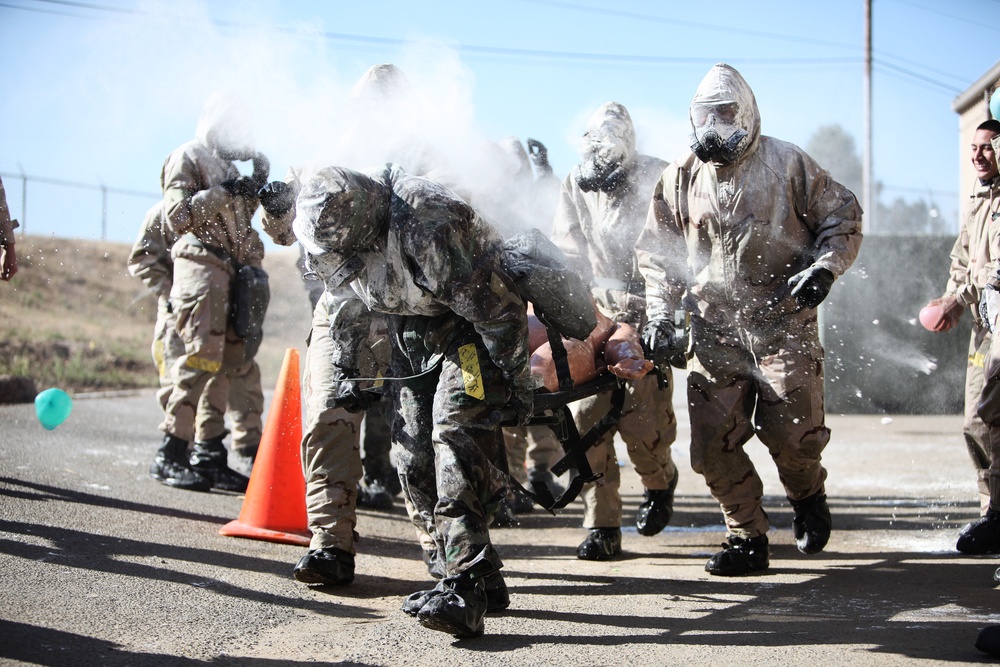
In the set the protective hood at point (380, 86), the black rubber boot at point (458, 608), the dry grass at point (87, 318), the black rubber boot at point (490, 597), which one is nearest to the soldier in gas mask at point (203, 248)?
the protective hood at point (380, 86)

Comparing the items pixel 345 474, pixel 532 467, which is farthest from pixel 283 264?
pixel 345 474

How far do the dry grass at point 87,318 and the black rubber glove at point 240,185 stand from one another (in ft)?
19.0

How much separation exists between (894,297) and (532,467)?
7.64 metres

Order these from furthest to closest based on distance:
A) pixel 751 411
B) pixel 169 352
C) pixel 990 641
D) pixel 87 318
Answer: pixel 87 318 < pixel 169 352 < pixel 751 411 < pixel 990 641

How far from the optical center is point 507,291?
3740mm

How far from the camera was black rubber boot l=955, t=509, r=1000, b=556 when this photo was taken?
5.02 metres

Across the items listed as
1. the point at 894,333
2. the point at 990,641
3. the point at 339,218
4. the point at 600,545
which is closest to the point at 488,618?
the point at 600,545

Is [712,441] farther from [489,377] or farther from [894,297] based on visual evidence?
[894,297]

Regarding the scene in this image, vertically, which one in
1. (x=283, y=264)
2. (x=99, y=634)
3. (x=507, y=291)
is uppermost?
(x=283, y=264)

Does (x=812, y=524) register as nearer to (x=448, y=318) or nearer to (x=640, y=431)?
(x=640, y=431)

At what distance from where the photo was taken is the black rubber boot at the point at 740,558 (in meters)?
4.70

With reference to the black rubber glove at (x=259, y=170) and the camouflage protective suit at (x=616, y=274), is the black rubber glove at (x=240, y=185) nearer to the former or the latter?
the black rubber glove at (x=259, y=170)

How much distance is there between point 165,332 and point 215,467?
1042 mm

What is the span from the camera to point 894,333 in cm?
1258
